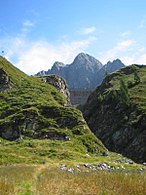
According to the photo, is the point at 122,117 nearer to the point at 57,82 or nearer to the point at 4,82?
the point at 57,82

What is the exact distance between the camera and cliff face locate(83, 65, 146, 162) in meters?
112

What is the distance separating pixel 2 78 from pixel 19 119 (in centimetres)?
3621

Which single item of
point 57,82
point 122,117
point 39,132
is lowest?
point 39,132

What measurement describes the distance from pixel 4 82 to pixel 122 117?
46519mm

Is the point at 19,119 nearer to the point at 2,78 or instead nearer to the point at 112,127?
the point at 2,78

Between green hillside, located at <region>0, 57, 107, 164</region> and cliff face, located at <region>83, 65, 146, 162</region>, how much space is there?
23376mm

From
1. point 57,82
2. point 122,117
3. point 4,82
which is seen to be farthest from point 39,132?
point 57,82

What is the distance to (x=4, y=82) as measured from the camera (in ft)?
405

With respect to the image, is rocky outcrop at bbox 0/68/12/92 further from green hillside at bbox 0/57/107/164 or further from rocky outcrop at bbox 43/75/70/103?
rocky outcrop at bbox 43/75/70/103

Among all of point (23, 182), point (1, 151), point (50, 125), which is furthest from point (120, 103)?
point (23, 182)

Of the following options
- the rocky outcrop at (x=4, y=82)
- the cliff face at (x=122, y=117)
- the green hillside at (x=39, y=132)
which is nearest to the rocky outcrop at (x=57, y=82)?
the cliff face at (x=122, y=117)

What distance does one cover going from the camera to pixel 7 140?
85062 mm

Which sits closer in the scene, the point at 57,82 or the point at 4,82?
the point at 4,82

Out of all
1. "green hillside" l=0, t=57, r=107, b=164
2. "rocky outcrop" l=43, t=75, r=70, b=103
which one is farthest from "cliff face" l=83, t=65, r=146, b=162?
"green hillside" l=0, t=57, r=107, b=164
